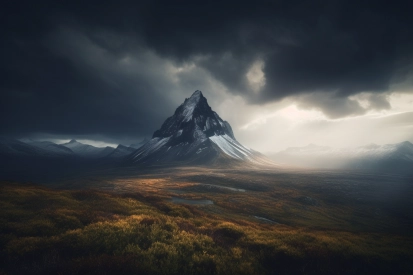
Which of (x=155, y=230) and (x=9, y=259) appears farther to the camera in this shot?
(x=155, y=230)

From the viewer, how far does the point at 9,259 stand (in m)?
9.70

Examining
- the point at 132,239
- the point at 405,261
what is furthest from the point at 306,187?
the point at 132,239

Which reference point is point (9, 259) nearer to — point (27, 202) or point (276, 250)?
point (27, 202)

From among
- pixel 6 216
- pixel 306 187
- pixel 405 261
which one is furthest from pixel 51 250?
pixel 306 187

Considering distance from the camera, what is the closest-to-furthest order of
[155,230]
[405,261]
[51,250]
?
1. [51,250]
2. [155,230]
3. [405,261]

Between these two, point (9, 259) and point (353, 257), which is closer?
point (9, 259)

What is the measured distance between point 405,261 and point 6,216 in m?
32.0

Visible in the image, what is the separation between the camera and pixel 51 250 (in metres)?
10.5

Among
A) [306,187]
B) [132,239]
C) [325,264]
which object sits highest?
[132,239]

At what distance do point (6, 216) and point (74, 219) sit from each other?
193 inches

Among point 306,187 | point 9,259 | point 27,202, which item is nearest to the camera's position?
point 9,259

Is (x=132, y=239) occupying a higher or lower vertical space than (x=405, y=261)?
higher

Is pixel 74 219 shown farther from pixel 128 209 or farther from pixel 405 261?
pixel 405 261

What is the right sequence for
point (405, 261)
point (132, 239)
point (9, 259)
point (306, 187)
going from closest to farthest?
point (9, 259) → point (132, 239) → point (405, 261) → point (306, 187)
